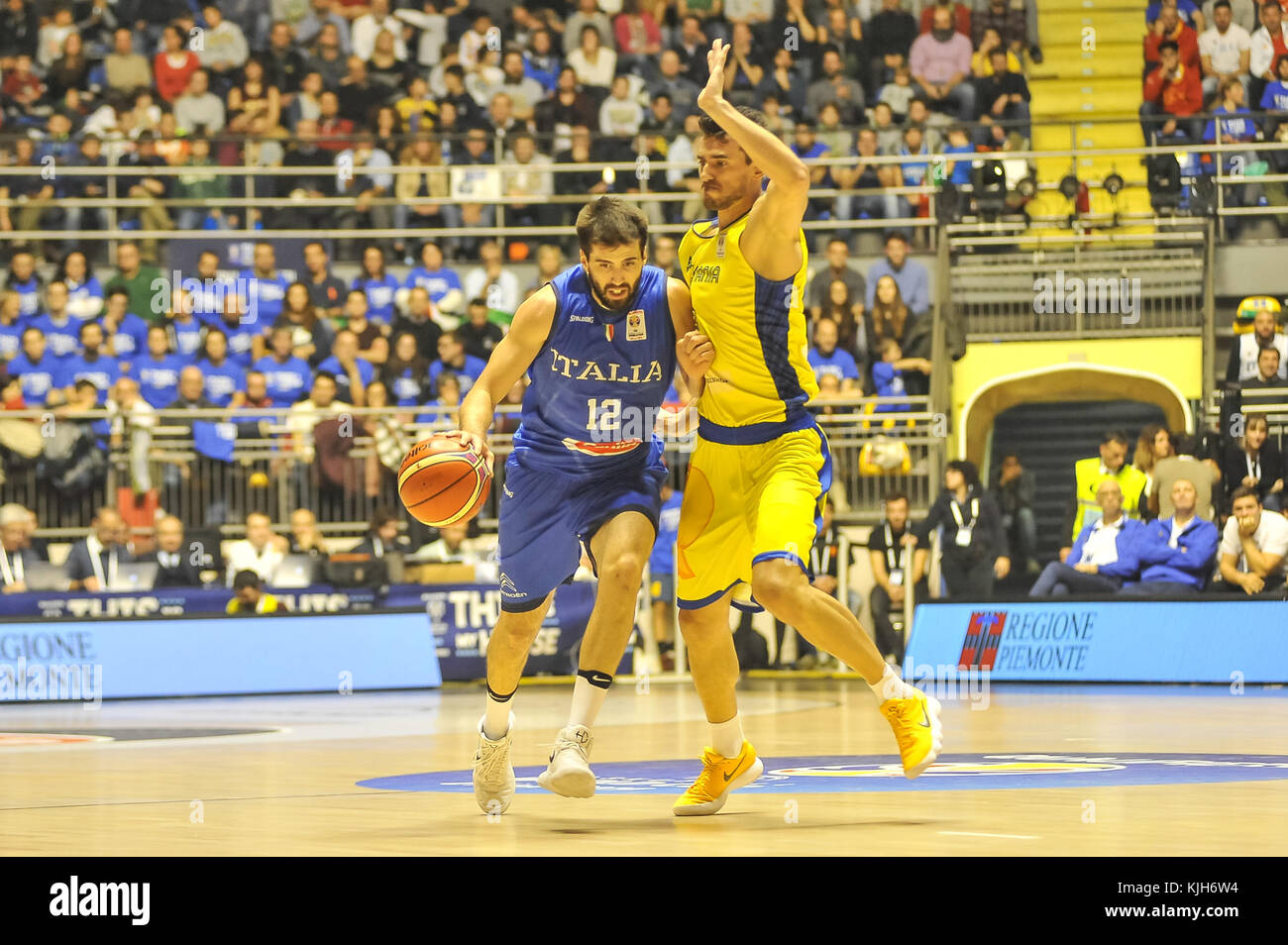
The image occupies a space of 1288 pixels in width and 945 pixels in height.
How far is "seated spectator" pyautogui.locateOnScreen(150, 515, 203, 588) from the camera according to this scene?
17.4 metres

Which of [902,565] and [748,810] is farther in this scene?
[902,565]

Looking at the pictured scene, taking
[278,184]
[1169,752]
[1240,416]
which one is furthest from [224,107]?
[1169,752]

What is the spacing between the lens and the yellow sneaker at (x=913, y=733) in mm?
7355

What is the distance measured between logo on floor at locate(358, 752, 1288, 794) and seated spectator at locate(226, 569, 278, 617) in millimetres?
7973

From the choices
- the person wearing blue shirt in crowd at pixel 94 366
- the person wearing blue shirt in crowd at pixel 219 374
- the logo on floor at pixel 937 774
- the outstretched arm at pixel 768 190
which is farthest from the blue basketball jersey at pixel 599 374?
the person wearing blue shirt in crowd at pixel 94 366

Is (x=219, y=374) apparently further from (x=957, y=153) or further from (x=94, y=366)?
(x=957, y=153)

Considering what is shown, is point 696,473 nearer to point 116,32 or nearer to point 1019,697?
point 1019,697

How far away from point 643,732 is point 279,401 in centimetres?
894

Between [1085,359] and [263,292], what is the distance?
8835 mm

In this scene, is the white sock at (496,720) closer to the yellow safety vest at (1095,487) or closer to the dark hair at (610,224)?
the dark hair at (610,224)

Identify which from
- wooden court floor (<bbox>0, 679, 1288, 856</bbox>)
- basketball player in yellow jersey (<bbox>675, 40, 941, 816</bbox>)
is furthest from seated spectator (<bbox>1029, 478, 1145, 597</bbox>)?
basketball player in yellow jersey (<bbox>675, 40, 941, 816</bbox>)

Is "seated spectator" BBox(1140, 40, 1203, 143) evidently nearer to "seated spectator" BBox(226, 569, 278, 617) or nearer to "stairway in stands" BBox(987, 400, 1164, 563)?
"stairway in stands" BBox(987, 400, 1164, 563)

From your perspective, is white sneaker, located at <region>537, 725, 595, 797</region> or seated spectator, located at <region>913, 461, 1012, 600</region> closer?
white sneaker, located at <region>537, 725, 595, 797</region>

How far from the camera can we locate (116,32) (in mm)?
23109
